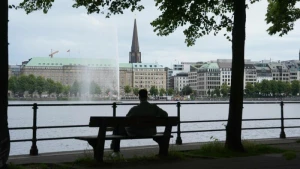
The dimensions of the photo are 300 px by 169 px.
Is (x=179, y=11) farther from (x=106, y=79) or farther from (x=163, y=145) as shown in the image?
(x=106, y=79)

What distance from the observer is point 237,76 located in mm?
11555

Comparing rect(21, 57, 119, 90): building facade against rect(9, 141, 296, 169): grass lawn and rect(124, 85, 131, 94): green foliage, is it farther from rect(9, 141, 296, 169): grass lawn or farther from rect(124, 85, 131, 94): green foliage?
rect(9, 141, 296, 169): grass lawn

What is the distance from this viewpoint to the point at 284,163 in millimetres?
9578

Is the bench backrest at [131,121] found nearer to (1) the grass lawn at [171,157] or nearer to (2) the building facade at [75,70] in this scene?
(1) the grass lawn at [171,157]

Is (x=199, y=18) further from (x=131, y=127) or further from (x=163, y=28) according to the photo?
(x=131, y=127)

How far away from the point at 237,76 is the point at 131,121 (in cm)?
341

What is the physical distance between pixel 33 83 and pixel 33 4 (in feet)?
393

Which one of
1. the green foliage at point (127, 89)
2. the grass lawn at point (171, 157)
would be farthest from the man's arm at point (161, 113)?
the green foliage at point (127, 89)

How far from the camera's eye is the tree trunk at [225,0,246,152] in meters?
11.5

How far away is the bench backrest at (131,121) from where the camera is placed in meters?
8.77

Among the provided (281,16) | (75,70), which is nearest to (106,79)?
(75,70)
